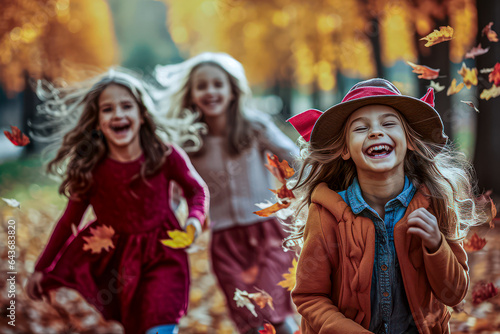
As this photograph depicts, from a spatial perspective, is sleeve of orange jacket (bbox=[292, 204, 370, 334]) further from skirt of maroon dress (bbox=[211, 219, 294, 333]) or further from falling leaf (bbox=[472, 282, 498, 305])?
skirt of maroon dress (bbox=[211, 219, 294, 333])

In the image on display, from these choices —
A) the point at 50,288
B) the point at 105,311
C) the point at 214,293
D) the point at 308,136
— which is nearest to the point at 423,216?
the point at 308,136

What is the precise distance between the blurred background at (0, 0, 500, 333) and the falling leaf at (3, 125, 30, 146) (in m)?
0.16

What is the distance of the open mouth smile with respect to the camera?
1.99m

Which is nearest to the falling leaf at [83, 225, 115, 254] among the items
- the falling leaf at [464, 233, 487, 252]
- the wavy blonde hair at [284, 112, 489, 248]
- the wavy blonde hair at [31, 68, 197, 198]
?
the wavy blonde hair at [31, 68, 197, 198]

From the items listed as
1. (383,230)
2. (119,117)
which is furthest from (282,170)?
(119,117)

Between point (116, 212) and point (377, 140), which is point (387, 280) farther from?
point (116, 212)

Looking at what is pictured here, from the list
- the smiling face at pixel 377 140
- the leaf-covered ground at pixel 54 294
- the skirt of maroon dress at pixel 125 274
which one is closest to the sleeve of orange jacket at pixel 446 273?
the smiling face at pixel 377 140

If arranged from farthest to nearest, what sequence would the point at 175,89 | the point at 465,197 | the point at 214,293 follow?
1. the point at 214,293
2. the point at 175,89
3. the point at 465,197

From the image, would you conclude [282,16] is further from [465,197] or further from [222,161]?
[465,197]

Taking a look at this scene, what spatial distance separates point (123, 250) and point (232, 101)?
122 cm

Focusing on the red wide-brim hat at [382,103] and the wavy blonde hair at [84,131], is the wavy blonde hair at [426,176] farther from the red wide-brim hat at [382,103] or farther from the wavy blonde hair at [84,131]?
the wavy blonde hair at [84,131]

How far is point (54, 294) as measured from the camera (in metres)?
3.38

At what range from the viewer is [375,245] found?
201cm

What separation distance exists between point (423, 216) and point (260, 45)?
2022 mm
